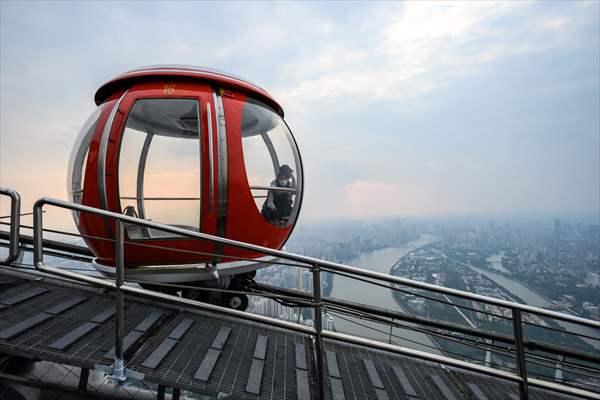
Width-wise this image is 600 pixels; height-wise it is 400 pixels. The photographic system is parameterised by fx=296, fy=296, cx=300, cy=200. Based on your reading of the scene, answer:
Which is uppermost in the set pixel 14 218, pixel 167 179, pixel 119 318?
pixel 167 179

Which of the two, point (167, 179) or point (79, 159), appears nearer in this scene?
point (167, 179)

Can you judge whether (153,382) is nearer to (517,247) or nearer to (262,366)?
(262,366)

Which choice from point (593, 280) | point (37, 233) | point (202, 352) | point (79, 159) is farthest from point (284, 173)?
point (593, 280)

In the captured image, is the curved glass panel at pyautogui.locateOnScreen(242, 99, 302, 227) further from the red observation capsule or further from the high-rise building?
the high-rise building

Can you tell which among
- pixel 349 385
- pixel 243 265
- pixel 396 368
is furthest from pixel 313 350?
pixel 243 265

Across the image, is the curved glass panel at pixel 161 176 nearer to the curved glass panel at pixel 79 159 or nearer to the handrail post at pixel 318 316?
the curved glass panel at pixel 79 159

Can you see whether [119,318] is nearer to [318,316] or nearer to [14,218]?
[318,316]

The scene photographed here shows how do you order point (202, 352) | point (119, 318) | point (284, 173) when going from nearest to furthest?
point (119, 318) → point (202, 352) → point (284, 173)

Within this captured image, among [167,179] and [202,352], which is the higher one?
[167,179]
